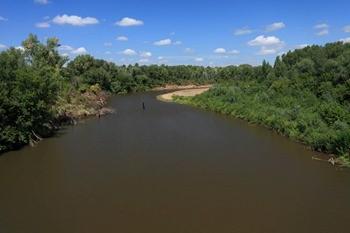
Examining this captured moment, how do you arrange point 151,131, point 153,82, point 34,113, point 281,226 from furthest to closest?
point 153,82 < point 151,131 < point 34,113 < point 281,226

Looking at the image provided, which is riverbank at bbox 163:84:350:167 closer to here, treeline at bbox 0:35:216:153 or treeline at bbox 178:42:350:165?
treeline at bbox 178:42:350:165

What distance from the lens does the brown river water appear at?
17297mm

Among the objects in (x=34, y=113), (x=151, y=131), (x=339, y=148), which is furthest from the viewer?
(x=151, y=131)

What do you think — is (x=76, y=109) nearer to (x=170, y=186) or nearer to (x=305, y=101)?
(x=170, y=186)

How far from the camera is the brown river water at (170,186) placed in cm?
1730

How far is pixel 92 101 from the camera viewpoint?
70938 millimetres

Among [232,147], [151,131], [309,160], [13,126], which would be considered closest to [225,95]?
[151,131]

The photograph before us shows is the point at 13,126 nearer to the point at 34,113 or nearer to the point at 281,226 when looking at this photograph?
the point at 34,113

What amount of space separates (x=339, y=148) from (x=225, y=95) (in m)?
36.2

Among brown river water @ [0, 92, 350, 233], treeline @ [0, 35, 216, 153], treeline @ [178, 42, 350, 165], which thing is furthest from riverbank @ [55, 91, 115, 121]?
treeline @ [178, 42, 350, 165]

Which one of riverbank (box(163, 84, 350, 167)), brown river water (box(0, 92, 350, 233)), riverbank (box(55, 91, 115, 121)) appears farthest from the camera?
riverbank (box(55, 91, 115, 121))

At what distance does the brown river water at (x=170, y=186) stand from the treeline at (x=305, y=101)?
181 centimetres

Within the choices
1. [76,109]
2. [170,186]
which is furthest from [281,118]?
[76,109]

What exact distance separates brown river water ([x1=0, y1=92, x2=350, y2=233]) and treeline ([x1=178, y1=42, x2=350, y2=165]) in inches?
71.4
